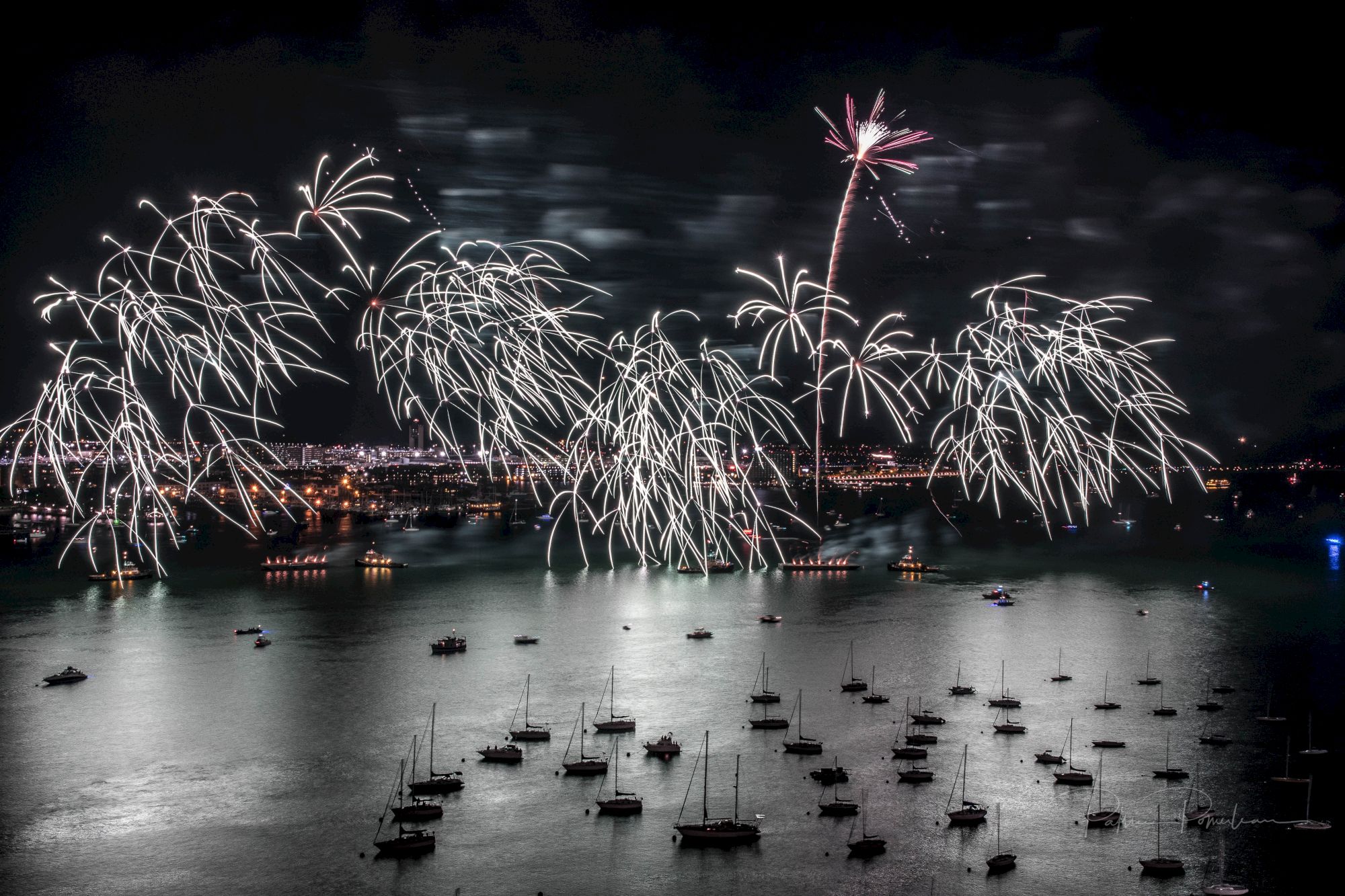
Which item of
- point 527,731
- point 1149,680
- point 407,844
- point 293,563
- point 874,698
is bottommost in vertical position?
point 407,844

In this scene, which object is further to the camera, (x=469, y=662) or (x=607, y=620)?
(x=607, y=620)

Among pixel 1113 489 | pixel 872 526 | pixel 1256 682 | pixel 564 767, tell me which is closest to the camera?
pixel 564 767

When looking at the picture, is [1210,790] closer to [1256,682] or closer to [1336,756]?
[1336,756]

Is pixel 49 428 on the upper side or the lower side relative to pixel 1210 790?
upper

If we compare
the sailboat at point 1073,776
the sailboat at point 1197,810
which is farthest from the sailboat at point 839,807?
the sailboat at point 1197,810

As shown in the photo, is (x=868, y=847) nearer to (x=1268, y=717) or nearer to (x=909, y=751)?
(x=909, y=751)

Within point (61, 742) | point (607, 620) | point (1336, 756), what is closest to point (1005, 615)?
point (607, 620)

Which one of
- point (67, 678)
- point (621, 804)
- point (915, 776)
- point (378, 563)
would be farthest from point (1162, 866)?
point (378, 563)

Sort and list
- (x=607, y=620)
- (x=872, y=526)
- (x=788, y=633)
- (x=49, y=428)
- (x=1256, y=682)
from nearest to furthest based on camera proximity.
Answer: (x=49, y=428) < (x=1256, y=682) < (x=788, y=633) < (x=607, y=620) < (x=872, y=526)

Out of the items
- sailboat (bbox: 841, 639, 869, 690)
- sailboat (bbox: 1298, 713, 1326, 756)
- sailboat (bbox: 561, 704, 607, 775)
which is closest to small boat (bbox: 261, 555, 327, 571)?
sailboat (bbox: 841, 639, 869, 690)
